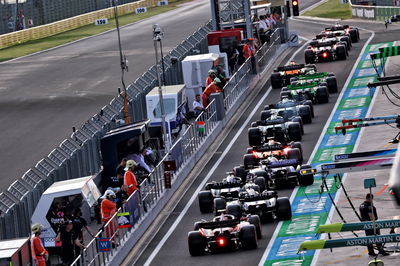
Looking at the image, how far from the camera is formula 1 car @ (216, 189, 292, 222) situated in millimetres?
35156

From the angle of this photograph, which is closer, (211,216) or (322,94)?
(211,216)

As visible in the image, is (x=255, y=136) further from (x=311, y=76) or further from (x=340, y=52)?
(x=340, y=52)

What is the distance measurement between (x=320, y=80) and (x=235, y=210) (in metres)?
21.0

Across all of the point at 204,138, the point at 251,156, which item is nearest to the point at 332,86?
the point at 204,138

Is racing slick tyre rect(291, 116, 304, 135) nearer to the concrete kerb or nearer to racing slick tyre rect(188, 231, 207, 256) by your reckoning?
the concrete kerb

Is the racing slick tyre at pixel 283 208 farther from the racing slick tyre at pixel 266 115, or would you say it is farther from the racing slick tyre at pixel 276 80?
the racing slick tyre at pixel 276 80

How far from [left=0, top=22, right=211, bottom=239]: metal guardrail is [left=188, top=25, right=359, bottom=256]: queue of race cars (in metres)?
4.18

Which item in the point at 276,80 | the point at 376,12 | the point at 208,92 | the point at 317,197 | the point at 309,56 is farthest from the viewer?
the point at 376,12

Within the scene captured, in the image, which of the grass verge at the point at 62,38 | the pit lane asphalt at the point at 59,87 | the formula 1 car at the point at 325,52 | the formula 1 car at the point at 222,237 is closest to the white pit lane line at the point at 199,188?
the formula 1 car at the point at 222,237

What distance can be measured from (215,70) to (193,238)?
2145 cm

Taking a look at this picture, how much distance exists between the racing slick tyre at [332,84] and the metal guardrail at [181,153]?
365 cm

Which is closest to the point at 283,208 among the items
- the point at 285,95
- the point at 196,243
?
the point at 196,243

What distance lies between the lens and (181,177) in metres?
42.4

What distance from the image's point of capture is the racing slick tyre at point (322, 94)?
174 ft
